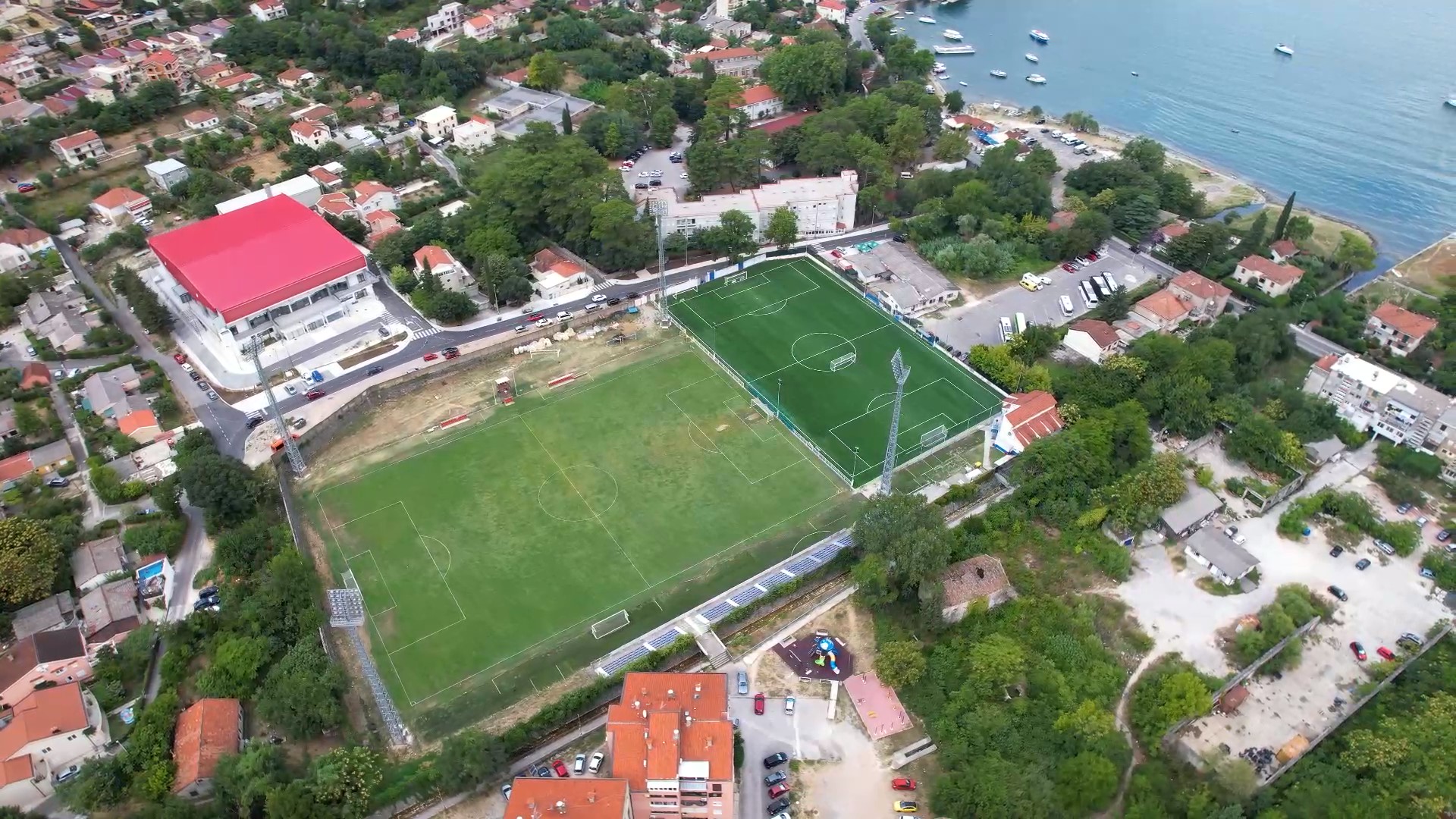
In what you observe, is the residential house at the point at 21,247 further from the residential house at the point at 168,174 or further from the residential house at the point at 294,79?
the residential house at the point at 294,79

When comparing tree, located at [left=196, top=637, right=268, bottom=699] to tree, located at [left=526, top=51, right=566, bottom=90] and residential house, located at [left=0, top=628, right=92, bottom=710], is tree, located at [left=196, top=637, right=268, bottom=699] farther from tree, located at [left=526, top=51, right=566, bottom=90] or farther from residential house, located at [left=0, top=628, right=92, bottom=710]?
tree, located at [left=526, top=51, right=566, bottom=90]

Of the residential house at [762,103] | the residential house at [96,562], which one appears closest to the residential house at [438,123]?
the residential house at [762,103]

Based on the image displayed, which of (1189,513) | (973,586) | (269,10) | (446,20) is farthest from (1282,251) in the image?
(269,10)

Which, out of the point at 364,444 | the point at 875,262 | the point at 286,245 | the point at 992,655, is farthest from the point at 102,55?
the point at 992,655

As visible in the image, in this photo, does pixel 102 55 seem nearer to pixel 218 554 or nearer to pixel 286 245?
pixel 286 245

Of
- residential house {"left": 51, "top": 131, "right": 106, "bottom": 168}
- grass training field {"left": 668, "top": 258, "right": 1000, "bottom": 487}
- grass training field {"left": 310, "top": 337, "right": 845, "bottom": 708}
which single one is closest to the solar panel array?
grass training field {"left": 310, "top": 337, "right": 845, "bottom": 708}
